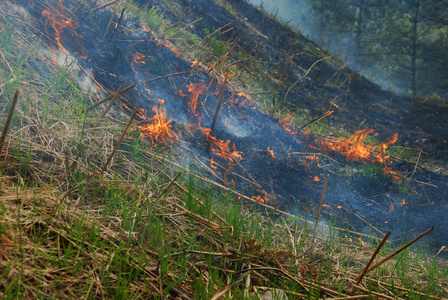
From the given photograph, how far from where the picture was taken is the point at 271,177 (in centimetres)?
422

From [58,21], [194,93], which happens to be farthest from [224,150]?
[58,21]

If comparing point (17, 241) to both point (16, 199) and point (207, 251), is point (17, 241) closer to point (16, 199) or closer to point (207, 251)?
point (16, 199)

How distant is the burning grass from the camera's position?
124 centimetres

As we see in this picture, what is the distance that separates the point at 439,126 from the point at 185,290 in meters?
10.5

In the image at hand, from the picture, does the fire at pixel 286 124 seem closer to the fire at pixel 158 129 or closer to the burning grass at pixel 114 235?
the fire at pixel 158 129

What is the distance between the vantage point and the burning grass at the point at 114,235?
1243 mm

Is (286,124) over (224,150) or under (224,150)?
over

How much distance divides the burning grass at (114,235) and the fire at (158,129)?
486mm

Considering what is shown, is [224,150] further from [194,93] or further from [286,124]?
[286,124]

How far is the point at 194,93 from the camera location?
16.0ft

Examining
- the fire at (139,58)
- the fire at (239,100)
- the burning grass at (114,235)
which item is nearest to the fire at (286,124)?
the fire at (239,100)

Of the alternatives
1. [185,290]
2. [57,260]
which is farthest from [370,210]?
[57,260]

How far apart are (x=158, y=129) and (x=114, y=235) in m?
2.19

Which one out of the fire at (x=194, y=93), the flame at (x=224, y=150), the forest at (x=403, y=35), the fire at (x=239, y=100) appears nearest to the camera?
the flame at (x=224, y=150)
